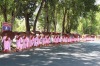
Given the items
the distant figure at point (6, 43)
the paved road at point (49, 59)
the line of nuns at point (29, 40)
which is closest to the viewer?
the paved road at point (49, 59)

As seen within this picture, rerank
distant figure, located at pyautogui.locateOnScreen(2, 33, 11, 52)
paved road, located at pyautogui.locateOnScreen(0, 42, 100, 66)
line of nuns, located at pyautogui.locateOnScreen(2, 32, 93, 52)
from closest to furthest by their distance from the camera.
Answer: paved road, located at pyautogui.locateOnScreen(0, 42, 100, 66)
distant figure, located at pyautogui.locateOnScreen(2, 33, 11, 52)
line of nuns, located at pyautogui.locateOnScreen(2, 32, 93, 52)

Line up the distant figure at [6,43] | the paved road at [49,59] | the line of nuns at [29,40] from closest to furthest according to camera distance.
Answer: the paved road at [49,59]
the distant figure at [6,43]
the line of nuns at [29,40]

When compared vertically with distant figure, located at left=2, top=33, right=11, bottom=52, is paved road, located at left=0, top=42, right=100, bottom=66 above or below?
below

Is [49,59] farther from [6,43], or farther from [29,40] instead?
[29,40]

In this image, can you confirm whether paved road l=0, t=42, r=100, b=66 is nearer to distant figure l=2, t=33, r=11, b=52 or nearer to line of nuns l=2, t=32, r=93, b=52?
distant figure l=2, t=33, r=11, b=52

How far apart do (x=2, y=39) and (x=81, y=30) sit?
8708 centimetres

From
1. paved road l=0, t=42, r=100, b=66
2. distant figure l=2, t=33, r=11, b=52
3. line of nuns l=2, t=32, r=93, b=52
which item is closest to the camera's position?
paved road l=0, t=42, r=100, b=66

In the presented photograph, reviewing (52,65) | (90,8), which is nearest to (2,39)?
(52,65)

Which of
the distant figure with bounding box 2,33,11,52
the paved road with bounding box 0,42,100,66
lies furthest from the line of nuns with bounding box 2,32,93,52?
the paved road with bounding box 0,42,100,66

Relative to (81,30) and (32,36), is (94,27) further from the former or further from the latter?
(32,36)

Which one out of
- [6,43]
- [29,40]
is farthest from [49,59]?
[29,40]

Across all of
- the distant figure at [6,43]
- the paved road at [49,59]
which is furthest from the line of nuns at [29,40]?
the paved road at [49,59]

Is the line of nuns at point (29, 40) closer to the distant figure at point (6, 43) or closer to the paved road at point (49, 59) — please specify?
the distant figure at point (6, 43)

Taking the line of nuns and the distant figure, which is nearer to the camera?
the distant figure
